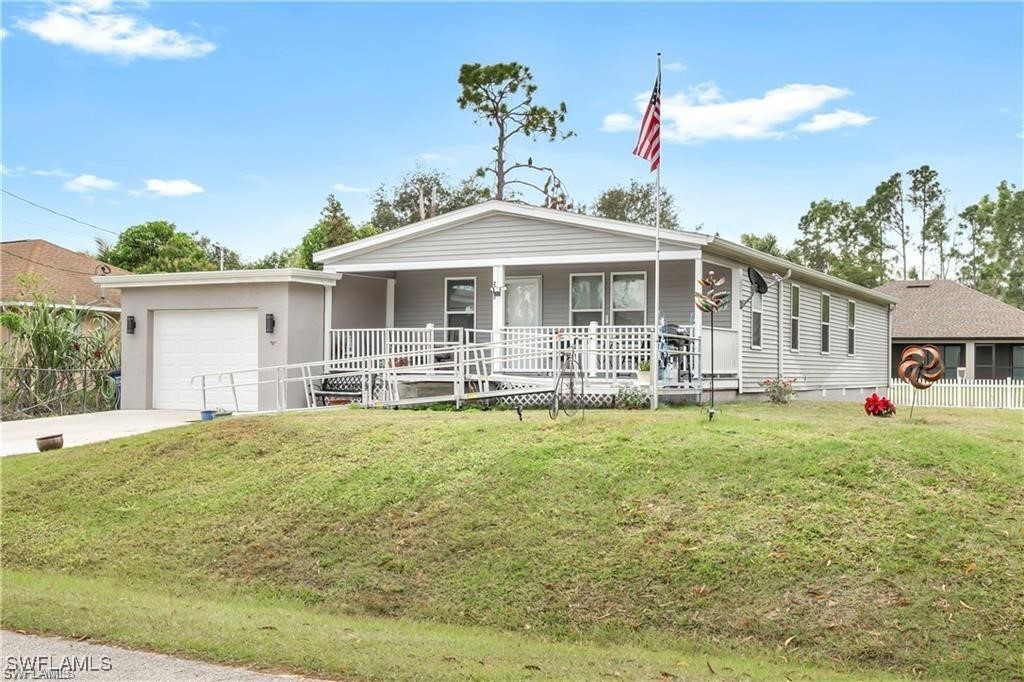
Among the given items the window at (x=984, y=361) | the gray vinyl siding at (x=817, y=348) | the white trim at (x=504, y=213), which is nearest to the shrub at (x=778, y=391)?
the gray vinyl siding at (x=817, y=348)

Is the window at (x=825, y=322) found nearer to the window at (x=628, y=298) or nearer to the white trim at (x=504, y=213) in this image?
the window at (x=628, y=298)

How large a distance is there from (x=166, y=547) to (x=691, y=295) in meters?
11.7

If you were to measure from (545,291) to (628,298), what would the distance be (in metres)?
1.83

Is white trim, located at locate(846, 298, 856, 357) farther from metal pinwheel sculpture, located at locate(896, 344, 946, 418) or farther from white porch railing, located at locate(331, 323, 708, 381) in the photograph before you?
metal pinwheel sculpture, located at locate(896, 344, 946, 418)

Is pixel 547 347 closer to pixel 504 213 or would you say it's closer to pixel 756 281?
pixel 504 213

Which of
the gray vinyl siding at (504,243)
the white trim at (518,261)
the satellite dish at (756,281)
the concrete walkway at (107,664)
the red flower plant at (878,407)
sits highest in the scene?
the gray vinyl siding at (504,243)

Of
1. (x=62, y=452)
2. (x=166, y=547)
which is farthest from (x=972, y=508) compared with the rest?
(x=62, y=452)

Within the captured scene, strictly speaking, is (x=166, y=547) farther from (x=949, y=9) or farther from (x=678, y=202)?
(x=678, y=202)

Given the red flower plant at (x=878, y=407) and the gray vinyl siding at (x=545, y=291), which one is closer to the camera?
the red flower plant at (x=878, y=407)

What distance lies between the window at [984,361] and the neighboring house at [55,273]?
28696 mm

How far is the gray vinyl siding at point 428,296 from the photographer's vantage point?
20125 millimetres

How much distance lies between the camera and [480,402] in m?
16.3

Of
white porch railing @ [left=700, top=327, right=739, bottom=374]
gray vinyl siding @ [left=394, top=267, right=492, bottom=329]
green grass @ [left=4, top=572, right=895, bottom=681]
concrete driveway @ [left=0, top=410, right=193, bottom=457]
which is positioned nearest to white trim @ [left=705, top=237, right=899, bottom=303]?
white porch railing @ [left=700, top=327, right=739, bottom=374]

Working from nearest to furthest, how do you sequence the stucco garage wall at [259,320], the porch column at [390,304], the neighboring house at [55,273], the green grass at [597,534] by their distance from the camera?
the green grass at [597,534] < the stucco garage wall at [259,320] < the porch column at [390,304] < the neighboring house at [55,273]
